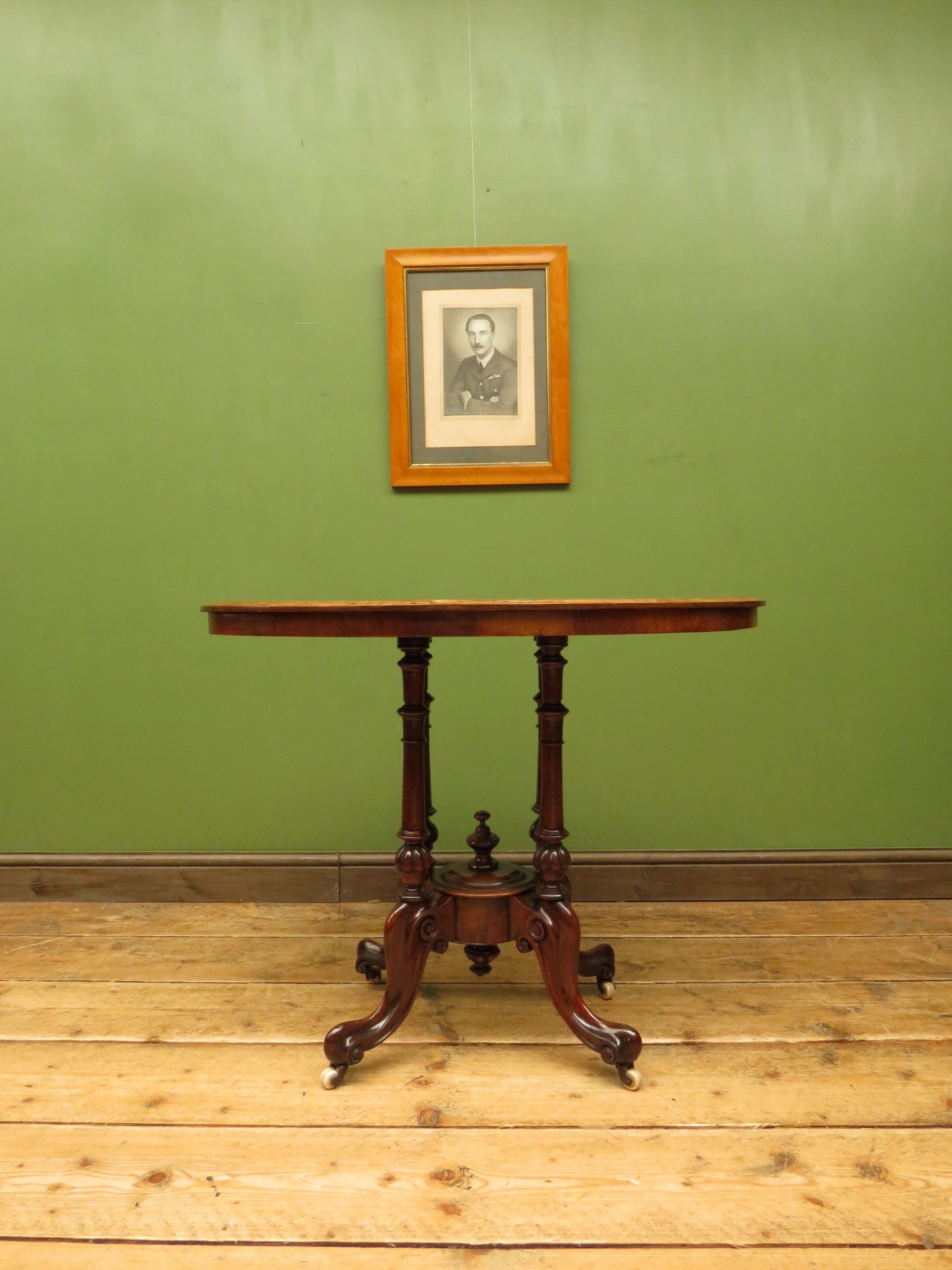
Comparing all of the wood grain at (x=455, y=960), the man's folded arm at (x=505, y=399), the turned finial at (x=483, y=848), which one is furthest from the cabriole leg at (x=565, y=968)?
the man's folded arm at (x=505, y=399)

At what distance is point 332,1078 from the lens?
1.44 meters

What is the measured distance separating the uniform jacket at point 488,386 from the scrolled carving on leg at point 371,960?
1.40 m

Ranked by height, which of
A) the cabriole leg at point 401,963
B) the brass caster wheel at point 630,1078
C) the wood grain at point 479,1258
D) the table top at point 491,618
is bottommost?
the brass caster wheel at point 630,1078

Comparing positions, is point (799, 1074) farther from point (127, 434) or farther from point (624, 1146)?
point (127, 434)

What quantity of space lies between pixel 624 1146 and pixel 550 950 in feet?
1.10

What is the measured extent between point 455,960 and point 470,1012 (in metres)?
0.28

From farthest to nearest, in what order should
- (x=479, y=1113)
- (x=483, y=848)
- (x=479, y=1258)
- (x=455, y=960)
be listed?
(x=455, y=960), (x=483, y=848), (x=479, y=1113), (x=479, y=1258)

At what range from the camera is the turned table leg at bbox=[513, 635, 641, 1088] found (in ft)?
4.98

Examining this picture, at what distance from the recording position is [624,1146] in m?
1.27

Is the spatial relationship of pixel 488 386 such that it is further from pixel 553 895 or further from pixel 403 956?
pixel 403 956

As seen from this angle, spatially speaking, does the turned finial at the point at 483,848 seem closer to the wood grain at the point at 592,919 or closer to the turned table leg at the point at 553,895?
the turned table leg at the point at 553,895

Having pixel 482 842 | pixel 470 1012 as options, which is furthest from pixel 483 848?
pixel 470 1012

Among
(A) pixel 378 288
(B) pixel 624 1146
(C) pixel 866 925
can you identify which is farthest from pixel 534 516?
(B) pixel 624 1146

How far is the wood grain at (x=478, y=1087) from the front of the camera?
1.35m
